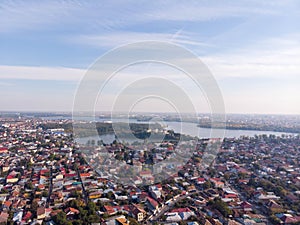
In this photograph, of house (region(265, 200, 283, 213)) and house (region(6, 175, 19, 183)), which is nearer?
house (region(265, 200, 283, 213))

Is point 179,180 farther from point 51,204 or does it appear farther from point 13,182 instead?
point 13,182

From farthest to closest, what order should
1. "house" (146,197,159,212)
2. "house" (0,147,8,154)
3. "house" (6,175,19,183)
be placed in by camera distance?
1. "house" (0,147,8,154)
2. "house" (6,175,19,183)
3. "house" (146,197,159,212)

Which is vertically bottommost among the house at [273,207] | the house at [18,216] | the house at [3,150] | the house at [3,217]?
the house at [18,216]

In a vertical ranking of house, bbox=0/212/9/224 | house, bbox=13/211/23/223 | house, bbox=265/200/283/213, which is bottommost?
house, bbox=13/211/23/223

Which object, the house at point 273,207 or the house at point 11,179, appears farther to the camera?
the house at point 11,179

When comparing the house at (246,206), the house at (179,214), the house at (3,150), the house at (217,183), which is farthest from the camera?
the house at (3,150)

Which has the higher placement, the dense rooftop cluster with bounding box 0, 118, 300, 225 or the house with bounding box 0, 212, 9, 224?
the dense rooftop cluster with bounding box 0, 118, 300, 225

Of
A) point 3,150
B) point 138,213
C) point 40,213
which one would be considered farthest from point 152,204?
point 3,150

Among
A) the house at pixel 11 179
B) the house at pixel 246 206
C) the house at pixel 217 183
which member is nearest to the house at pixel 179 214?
the house at pixel 246 206

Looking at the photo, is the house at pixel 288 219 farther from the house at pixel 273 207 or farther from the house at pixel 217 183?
the house at pixel 217 183

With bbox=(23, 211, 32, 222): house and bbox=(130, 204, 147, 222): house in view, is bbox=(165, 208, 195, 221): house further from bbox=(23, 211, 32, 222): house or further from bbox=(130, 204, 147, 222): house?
bbox=(23, 211, 32, 222): house

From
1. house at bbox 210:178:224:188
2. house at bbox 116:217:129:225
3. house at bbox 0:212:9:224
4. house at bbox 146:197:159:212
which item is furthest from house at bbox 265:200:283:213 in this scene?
house at bbox 0:212:9:224
